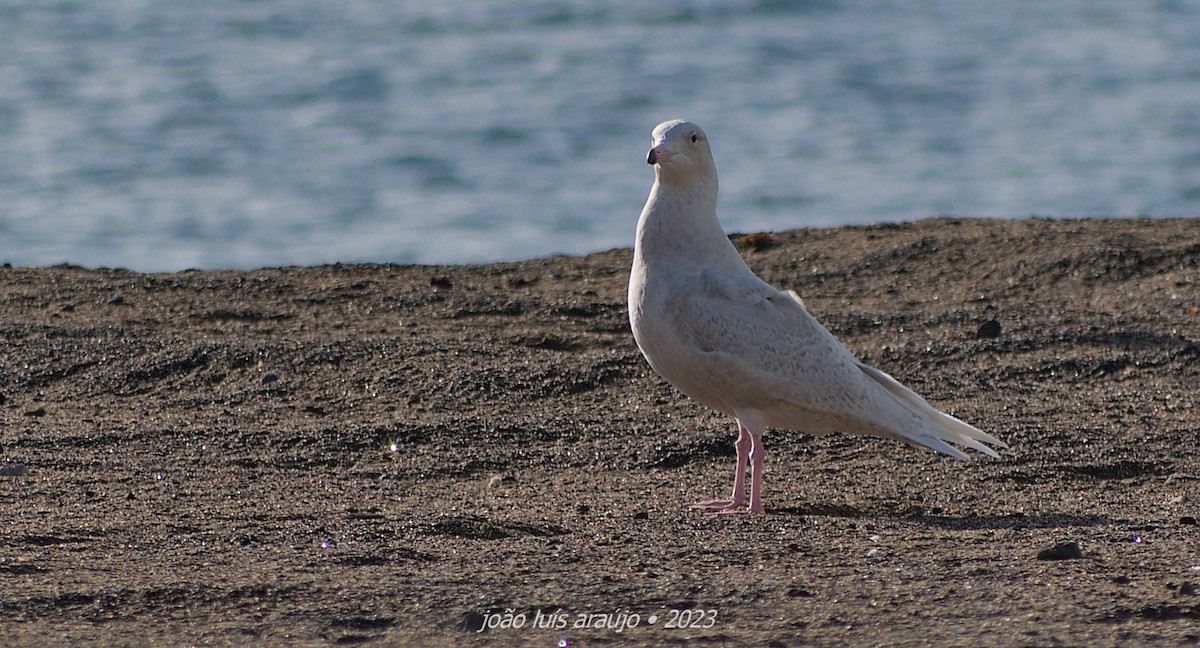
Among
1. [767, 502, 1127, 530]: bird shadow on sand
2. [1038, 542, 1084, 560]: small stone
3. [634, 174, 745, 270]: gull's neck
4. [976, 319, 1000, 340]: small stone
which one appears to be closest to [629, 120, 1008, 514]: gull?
[634, 174, 745, 270]: gull's neck

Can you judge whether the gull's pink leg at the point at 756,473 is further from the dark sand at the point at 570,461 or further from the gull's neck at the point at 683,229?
the gull's neck at the point at 683,229

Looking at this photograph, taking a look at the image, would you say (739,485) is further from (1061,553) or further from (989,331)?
(989,331)

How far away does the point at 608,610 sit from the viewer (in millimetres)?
4062

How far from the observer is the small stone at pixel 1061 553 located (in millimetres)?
4504

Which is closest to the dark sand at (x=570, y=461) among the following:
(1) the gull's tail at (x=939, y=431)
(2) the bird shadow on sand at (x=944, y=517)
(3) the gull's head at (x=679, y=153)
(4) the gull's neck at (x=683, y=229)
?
(2) the bird shadow on sand at (x=944, y=517)

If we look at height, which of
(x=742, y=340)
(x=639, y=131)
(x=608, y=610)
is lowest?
(x=608, y=610)

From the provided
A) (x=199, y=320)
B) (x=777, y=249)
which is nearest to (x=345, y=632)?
(x=199, y=320)

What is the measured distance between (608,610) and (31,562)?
1654 millimetres

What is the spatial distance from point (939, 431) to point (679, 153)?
1367mm

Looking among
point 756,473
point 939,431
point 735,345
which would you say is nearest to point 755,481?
point 756,473

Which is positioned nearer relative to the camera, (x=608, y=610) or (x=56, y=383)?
(x=608, y=610)

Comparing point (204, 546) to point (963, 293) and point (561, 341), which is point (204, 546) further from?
point (963, 293)

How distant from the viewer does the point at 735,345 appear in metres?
5.48

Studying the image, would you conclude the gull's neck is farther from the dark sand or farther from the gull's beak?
the dark sand
